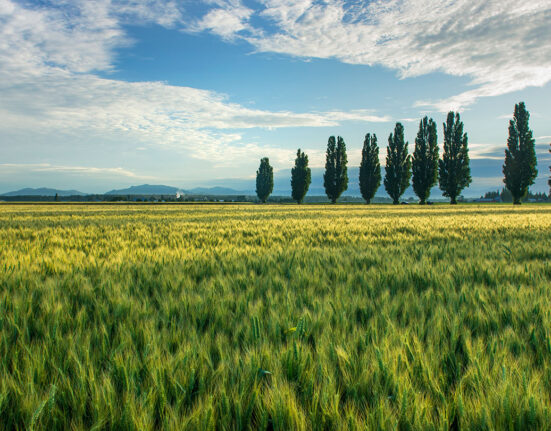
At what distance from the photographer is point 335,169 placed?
227 ft

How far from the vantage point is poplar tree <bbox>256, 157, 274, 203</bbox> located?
87500mm

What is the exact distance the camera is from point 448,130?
62.8 meters

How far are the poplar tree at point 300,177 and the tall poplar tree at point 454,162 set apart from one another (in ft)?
93.2

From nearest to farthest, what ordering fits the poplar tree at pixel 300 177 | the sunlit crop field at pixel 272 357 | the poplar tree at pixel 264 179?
the sunlit crop field at pixel 272 357, the poplar tree at pixel 300 177, the poplar tree at pixel 264 179

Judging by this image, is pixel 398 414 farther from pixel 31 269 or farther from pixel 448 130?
pixel 448 130

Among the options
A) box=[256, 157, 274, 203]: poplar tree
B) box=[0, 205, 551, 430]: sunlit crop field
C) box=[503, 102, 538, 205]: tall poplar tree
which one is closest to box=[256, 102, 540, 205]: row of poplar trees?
box=[503, 102, 538, 205]: tall poplar tree

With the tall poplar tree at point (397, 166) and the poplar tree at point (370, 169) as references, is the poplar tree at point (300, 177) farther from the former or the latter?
the tall poplar tree at point (397, 166)

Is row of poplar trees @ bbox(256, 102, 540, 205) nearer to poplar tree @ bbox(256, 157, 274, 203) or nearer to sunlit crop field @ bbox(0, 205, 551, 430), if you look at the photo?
poplar tree @ bbox(256, 157, 274, 203)

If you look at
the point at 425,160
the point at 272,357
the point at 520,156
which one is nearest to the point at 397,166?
the point at 425,160

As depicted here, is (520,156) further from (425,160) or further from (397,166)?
(397,166)

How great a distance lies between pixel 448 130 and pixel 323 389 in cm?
7310

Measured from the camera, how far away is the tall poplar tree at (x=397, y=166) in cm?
6412

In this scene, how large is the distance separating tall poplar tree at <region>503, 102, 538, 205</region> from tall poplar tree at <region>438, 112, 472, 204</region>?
689 cm

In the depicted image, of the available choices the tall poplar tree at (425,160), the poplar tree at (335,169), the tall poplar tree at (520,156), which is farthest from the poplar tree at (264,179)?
the tall poplar tree at (520,156)
